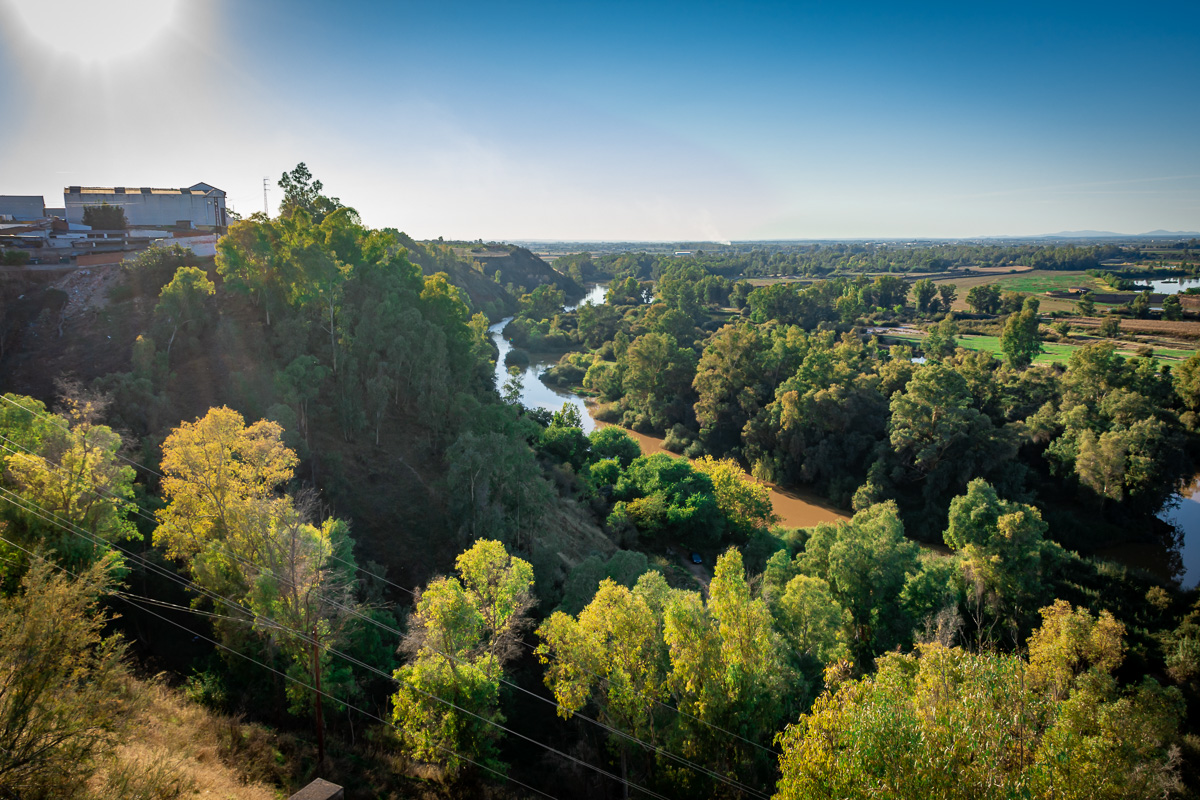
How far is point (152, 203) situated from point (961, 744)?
203 ft

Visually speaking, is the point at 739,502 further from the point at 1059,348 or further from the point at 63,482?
the point at 1059,348

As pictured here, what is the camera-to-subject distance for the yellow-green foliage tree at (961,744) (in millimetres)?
7418

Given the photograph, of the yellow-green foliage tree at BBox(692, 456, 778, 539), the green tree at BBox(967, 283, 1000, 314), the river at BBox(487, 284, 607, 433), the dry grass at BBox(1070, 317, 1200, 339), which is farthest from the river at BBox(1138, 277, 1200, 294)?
the yellow-green foliage tree at BBox(692, 456, 778, 539)

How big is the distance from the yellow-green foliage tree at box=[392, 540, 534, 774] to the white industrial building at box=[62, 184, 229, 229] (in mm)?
48313

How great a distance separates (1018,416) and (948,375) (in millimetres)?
8378

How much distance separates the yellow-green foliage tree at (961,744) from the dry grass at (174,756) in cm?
976

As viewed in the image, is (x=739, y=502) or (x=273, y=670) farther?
(x=739, y=502)

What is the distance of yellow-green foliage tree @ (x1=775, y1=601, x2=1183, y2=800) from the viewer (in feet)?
24.3

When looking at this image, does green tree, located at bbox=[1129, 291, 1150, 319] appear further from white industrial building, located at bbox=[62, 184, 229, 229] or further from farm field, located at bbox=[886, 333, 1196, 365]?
white industrial building, located at bbox=[62, 184, 229, 229]

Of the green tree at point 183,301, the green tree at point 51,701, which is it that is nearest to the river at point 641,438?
the green tree at point 183,301

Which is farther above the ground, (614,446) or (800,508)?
(614,446)

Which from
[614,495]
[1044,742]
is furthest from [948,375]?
[1044,742]

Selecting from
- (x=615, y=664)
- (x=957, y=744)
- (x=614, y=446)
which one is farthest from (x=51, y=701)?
(x=614, y=446)

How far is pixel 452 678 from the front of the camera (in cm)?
1250
